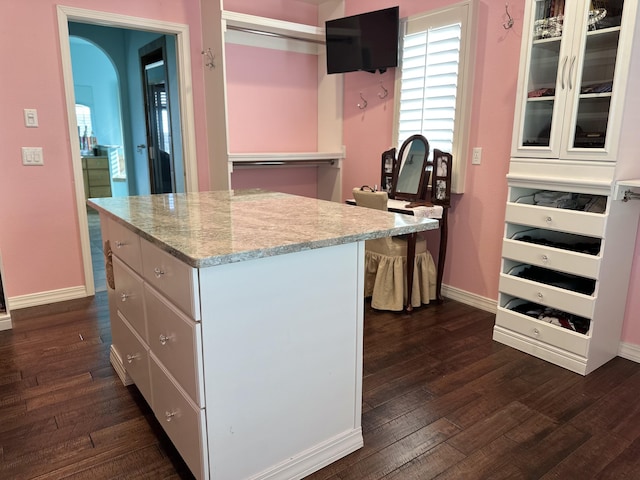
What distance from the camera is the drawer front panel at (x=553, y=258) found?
236cm

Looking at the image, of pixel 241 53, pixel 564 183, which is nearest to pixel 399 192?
pixel 564 183

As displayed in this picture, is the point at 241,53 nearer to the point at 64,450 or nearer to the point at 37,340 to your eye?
the point at 37,340

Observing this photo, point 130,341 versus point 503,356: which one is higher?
point 130,341

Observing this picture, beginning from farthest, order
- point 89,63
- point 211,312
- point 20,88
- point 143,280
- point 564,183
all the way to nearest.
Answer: point 89,63 < point 20,88 < point 564,183 < point 143,280 < point 211,312

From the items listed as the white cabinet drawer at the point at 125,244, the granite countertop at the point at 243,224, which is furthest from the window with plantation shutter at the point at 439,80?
the white cabinet drawer at the point at 125,244

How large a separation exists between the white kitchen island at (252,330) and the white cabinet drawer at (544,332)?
132 cm

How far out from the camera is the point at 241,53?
13.2 ft

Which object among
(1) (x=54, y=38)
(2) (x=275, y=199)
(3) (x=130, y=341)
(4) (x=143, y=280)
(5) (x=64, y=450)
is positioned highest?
(1) (x=54, y=38)

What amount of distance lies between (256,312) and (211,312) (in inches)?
6.1

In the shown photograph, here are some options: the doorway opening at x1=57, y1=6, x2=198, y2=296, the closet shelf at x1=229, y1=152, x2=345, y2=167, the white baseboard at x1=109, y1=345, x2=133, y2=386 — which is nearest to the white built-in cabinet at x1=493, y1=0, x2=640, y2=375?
the closet shelf at x1=229, y1=152, x2=345, y2=167

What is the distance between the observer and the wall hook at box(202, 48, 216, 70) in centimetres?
367

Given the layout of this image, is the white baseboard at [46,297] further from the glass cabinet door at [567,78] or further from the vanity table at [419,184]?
the glass cabinet door at [567,78]

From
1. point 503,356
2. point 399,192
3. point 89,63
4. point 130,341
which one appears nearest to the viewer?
point 130,341

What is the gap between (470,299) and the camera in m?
3.44
